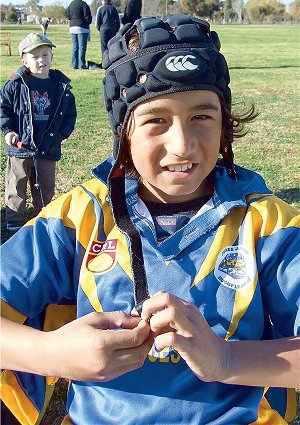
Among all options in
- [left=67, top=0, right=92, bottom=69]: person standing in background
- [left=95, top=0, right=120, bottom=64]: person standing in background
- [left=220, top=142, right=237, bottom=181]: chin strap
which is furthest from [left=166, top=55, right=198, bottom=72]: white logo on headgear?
[left=67, top=0, right=92, bottom=69]: person standing in background

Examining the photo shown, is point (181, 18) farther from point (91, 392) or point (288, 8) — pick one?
point (288, 8)

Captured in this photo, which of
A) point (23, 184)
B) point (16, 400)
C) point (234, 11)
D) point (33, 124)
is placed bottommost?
point (234, 11)

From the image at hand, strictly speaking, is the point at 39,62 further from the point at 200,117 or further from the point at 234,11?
the point at 234,11

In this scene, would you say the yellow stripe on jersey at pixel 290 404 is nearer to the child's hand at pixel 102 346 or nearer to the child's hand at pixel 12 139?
the child's hand at pixel 102 346

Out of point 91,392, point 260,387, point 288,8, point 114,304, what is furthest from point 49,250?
point 288,8

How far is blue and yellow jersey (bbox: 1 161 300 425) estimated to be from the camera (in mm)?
1777

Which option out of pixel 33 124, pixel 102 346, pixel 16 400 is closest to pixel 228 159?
pixel 102 346

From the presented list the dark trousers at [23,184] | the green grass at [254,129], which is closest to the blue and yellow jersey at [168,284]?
the green grass at [254,129]

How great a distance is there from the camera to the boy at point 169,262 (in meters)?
1.76

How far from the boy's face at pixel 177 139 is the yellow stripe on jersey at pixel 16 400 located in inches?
30.2

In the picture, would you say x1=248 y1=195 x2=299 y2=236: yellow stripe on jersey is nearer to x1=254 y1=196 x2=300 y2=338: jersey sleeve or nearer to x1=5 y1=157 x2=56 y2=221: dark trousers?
x1=254 y1=196 x2=300 y2=338: jersey sleeve

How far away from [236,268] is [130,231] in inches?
14.0

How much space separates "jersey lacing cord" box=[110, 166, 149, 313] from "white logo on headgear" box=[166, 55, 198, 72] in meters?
0.44

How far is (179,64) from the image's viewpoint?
1.77 meters
